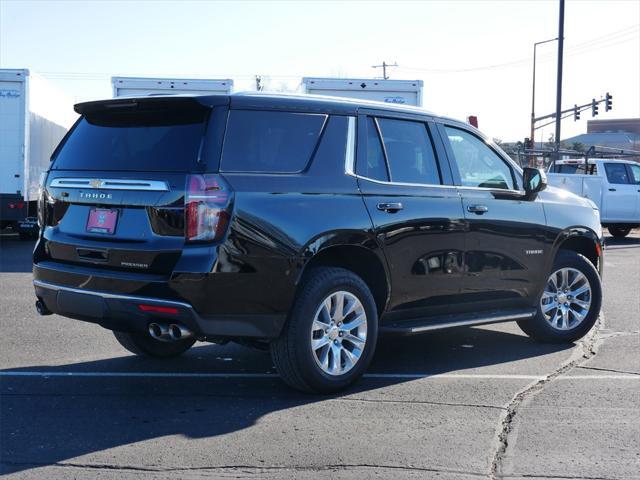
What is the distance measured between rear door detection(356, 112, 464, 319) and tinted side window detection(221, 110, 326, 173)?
471 mm

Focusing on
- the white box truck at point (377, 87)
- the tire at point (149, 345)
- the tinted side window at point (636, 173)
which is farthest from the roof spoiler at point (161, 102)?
the tinted side window at point (636, 173)

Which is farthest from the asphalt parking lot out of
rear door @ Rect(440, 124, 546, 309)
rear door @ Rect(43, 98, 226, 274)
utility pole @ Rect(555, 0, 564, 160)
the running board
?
utility pole @ Rect(555, 0, 564, 160)

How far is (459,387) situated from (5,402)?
10.1 feet

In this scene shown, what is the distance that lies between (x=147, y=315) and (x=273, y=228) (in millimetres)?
950

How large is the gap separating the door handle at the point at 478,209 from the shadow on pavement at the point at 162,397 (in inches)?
48.6

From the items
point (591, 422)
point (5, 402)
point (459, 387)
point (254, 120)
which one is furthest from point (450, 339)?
point (5, 402)

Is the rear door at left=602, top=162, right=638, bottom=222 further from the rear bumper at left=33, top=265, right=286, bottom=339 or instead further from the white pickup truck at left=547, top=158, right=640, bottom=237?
the rear bumper at left=33, top=265, right=286, bottom=339

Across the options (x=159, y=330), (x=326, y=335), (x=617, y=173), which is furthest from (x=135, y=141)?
(x=617, y=173)

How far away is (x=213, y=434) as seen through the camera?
16.4 ft

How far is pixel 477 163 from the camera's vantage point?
7.29 m

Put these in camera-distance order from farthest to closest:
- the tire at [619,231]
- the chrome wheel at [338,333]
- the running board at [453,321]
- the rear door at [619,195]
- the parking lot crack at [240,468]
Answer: the tire at [619,231] < the rear door at [619,195] < the running board at [453,321] < the chrome wheel at [338,333] < the parking lot crack at [240,468]

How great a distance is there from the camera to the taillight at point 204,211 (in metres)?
5.27

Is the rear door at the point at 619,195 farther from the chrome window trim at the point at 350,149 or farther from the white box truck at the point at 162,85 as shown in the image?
the chrome window trim at the point at 350,149

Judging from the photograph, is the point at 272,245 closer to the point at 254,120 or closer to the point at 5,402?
the point at 254,120
